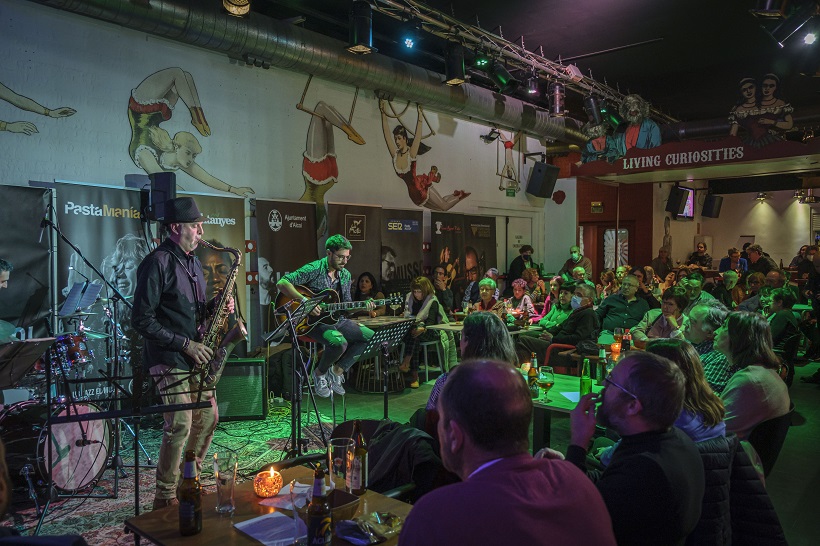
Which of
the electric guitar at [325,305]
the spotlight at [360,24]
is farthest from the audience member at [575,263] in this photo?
the electric guitar at [325,305]

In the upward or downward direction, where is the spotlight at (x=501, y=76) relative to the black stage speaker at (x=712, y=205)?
upward

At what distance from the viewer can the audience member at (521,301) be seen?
9031 millimetres

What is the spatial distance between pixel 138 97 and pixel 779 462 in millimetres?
7275

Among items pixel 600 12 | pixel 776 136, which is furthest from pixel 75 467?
pixel 776 136

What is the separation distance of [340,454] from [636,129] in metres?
10.6

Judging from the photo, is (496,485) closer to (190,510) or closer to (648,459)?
(648,459)

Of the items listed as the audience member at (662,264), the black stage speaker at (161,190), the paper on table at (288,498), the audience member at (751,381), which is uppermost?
the black stage speaker at (161,190)

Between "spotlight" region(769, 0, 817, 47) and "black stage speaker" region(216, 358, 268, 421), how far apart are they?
21.3 feet

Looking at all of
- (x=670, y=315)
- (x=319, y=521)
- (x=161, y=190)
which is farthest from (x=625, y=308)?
(x=319, y=521)

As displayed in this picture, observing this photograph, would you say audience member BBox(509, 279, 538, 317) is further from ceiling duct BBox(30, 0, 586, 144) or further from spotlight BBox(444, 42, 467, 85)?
spotlight BBox(444, 42, 467, 85)

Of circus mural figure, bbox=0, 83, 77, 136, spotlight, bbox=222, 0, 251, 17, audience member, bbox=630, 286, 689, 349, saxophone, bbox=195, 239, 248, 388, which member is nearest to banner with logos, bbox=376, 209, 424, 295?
spotlight, bbox=222, 0, 251, 17

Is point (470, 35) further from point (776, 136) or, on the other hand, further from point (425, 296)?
point (776, 136)

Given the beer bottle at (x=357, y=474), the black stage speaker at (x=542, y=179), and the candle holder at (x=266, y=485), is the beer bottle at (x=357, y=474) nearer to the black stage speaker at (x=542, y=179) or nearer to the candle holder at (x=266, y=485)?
the candle holder at (x=266, y=485)

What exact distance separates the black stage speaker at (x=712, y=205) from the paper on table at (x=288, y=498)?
20.6m
